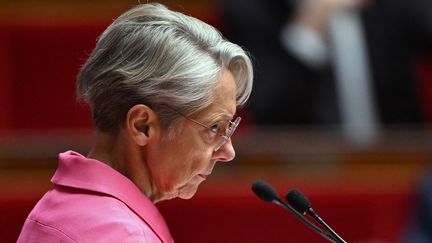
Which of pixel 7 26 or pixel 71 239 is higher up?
pixel 71 239

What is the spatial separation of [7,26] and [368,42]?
1.01 meters

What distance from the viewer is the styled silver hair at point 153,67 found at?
48.1 inches

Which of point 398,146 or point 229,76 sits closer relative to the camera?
point 229,76

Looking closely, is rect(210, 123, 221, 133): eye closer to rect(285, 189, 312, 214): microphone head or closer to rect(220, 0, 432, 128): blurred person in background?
rect(285, 189, 312, 214): microphone head

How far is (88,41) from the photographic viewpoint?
3.07 meters

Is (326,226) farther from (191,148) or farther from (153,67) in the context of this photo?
(153,67)

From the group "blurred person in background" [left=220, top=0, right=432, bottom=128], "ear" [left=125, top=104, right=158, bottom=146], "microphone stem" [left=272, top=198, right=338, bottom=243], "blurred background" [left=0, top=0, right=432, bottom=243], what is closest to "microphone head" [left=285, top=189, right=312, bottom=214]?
"microphone stem" [left=272, top=198, right=338, bottom=243]

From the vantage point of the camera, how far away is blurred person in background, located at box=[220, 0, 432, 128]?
9.53 ft

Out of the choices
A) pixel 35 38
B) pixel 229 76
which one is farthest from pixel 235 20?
pixel 229 76

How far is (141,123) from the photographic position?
4.09 ft

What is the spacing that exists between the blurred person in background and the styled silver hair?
5.30 ft

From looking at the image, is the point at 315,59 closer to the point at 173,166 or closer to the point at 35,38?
the point at 35,38

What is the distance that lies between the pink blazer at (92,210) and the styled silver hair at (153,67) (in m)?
0.06

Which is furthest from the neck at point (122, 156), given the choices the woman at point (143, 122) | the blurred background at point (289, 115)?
the blurred background at point (289, 115)
